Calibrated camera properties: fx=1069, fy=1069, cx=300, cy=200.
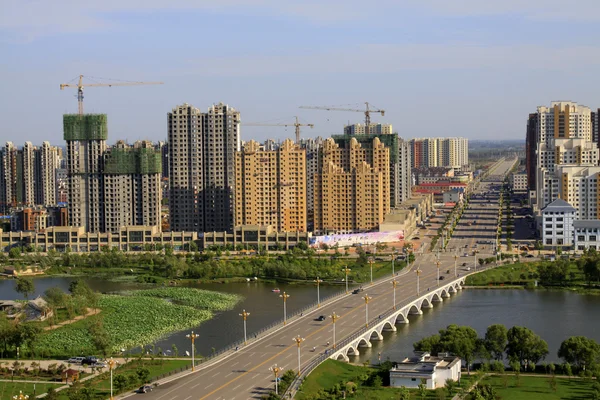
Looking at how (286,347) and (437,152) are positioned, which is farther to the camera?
(437,152)

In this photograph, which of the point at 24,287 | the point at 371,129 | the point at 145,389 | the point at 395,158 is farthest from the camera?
the point at 371,129

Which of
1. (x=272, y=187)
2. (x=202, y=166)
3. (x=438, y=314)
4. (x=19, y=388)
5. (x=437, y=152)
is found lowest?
(x=19, y=388)

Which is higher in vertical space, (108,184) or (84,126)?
(84,126)

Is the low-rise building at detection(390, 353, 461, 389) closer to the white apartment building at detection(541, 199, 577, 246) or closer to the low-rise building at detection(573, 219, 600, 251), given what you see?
the low-rise building at detection(573, 219, 600, 251)

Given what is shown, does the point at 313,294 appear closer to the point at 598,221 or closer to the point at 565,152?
the point at 598,221

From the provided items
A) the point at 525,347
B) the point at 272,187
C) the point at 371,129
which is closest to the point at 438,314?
the point at 525,347

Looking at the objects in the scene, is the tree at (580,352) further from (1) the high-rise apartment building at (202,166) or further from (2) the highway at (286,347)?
(1) the high-rise apartment building at (202,166)

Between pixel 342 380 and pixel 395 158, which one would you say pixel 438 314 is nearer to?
pixel 342 380

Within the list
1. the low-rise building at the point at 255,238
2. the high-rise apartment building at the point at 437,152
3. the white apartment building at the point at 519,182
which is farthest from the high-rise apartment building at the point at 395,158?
the high-rise apartment building at the point at 437,152

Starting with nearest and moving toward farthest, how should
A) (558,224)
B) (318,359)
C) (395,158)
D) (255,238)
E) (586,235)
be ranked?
(318,359), (586,235), (558,224), (255,238), (395,158)
